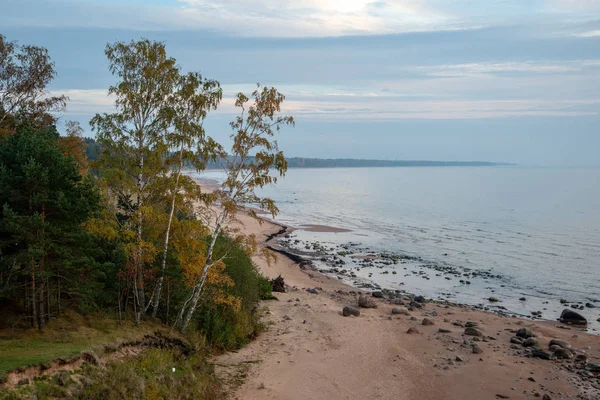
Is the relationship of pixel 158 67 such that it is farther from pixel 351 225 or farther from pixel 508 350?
pixel 351 225

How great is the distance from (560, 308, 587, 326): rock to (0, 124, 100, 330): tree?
30.8 metres

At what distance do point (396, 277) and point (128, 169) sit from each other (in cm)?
3356

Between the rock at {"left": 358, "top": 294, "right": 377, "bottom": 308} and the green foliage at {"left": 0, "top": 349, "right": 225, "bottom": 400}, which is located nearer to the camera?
the green foliage at {"left": 0, "top": 349, "right": 225, "bottom": 400}

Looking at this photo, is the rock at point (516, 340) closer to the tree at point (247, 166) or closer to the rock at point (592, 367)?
the rock at point (592, 367)

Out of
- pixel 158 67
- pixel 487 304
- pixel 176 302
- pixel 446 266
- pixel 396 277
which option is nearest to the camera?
pixel 158 67

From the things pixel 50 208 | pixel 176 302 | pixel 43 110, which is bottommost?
pixel 176 302

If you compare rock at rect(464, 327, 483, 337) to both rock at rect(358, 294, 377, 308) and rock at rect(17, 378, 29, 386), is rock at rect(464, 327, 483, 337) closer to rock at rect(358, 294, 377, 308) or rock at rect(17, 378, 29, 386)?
rock at rect(358, 294, 377, 308)

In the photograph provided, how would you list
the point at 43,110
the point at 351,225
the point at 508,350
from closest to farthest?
the point at 508,350
the point at 43,110
the point at 351,225

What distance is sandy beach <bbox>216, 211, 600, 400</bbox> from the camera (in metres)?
20.2

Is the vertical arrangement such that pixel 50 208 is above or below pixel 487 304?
above

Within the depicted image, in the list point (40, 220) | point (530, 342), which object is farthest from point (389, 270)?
point (40, 220)

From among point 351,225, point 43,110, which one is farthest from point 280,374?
point 351,225

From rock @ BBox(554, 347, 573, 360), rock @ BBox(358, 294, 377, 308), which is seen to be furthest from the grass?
rock @ BBox(554, 347, 573, 360)

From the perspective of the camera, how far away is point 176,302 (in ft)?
74.2
